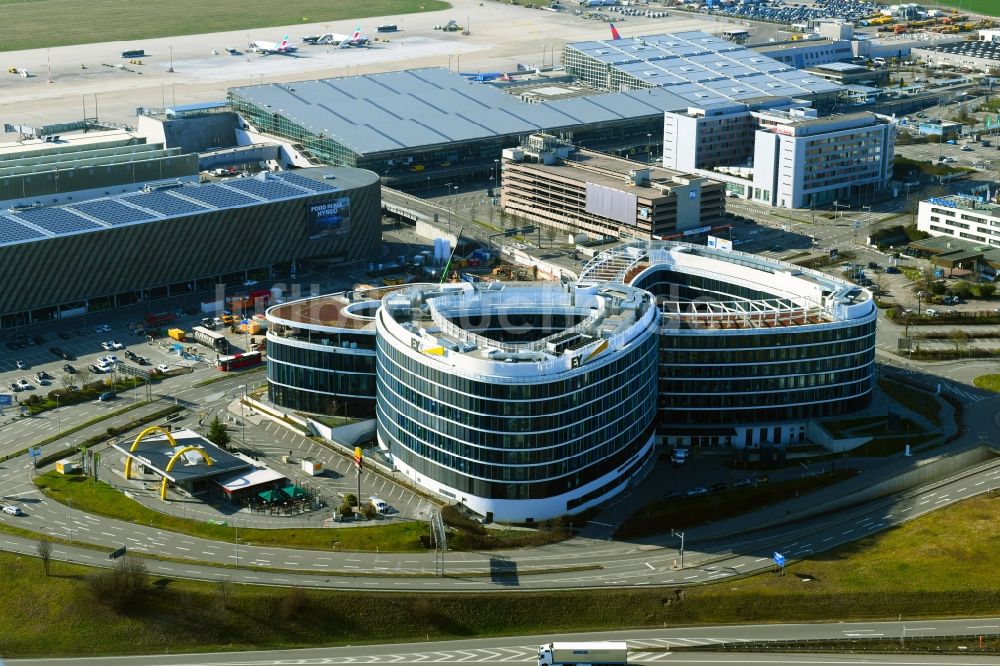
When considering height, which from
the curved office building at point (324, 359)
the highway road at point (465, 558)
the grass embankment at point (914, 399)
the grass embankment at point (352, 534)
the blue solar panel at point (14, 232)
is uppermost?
the blue solar panel at point (14, 232)

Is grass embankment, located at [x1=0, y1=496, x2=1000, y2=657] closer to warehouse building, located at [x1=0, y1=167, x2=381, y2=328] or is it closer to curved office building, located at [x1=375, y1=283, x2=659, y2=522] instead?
curved office building, located at [x1=375, y1=283, x2=659, y2=522]

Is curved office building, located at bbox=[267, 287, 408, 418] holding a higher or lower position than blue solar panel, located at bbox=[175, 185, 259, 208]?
lower

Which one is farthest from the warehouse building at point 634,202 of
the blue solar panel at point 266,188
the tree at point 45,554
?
the tree at point 45,554

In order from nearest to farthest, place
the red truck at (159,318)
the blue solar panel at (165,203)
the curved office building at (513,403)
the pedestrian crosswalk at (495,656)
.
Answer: the pedestrian crosswalk at (495,656), the curved office building at (513,403), the red truck at (159,318), the blue solar panel at (165,203)


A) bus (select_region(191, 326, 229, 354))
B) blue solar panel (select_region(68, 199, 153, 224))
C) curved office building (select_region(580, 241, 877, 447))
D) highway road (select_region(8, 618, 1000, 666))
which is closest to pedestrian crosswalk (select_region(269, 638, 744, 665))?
highway road (select_region(8, 618, 1000, 666))

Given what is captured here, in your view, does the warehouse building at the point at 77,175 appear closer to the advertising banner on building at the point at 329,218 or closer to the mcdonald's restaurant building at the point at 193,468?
the advertising banner on building at the point at 329,218

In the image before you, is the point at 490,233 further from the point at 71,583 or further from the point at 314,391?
the point at 71,583

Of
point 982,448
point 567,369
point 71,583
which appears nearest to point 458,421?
point 567,369
